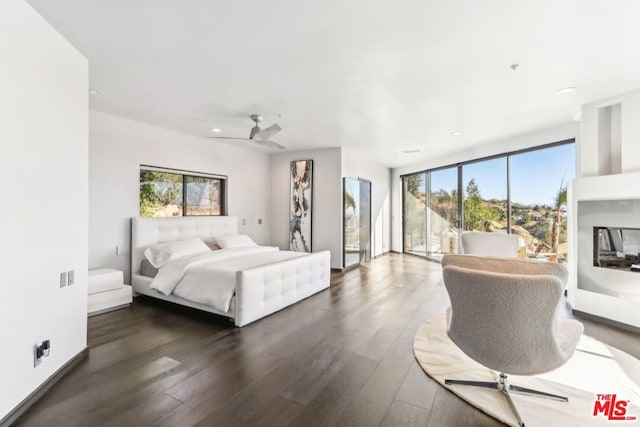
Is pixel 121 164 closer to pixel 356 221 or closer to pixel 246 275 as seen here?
pixel 246 275

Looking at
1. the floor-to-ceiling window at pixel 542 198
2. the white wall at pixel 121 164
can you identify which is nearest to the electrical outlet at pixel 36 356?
the white wall at pixel 121 164

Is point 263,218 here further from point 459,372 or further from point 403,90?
point 459,372

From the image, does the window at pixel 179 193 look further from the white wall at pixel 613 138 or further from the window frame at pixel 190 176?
the white wall at pixel 613 138

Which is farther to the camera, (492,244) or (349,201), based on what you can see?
(349,201)

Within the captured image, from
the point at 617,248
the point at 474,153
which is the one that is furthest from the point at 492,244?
the point at 474,153

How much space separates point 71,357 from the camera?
2.33m

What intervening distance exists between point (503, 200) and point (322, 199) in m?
3.57

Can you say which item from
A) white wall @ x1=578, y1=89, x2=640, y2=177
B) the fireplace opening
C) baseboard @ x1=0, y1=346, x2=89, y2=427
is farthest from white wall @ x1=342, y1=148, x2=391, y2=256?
baseboard @ x1=0, y1=346, x2=89, y2=427

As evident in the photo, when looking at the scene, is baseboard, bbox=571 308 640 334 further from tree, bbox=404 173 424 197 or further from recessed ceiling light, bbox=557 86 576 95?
tree, bbox=404 173 424 197

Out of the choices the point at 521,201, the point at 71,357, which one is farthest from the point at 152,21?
the point at 521,201

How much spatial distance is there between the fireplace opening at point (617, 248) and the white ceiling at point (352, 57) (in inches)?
64.5

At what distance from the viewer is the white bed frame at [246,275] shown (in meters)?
3.24

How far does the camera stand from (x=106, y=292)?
3615 mm

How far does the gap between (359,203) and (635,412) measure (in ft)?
17.8
